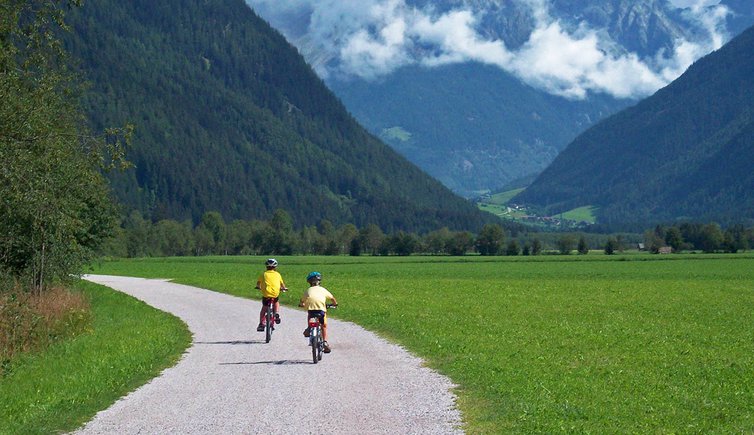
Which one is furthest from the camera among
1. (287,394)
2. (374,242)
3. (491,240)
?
(374,242)

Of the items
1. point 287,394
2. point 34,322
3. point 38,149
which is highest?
point 38,149

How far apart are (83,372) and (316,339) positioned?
4.92m

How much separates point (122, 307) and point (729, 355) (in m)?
25.2

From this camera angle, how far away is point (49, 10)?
91.6ft

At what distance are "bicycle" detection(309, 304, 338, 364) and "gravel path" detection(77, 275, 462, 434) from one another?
22 cm

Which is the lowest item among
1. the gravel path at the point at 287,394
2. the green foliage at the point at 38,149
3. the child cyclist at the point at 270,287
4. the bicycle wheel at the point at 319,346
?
the gravel path at the point at 287,394

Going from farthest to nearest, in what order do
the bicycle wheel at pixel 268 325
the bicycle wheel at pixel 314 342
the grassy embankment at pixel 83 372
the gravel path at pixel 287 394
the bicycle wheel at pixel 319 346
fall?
the bicycle wheel at pixel 268 325
the bicycle wheel at pixel 319 346
the bicycle wheel at pixel 314 342
the grassy embankment at pixel 83 372
the gravel path at pixel 287 394

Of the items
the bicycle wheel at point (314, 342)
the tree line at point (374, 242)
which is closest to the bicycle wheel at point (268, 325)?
the bicycle wheel at point (314, 342)

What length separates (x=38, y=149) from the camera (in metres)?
25.0

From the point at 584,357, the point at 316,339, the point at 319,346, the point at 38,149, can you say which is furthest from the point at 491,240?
the point at 316,339

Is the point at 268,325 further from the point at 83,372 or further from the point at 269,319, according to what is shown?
the point at 83,372

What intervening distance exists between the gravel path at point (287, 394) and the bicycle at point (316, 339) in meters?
0.22

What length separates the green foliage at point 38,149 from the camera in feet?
75.3

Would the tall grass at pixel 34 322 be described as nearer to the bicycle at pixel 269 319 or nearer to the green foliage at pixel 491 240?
the bicycle at pixel 269 319
